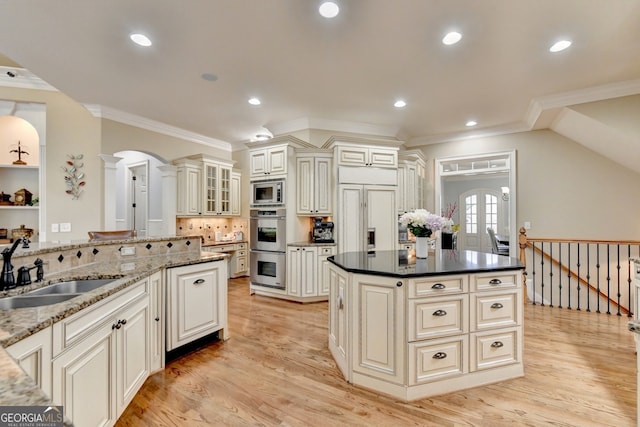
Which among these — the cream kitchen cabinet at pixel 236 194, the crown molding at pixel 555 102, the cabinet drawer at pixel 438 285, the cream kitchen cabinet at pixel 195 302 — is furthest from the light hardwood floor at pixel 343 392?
the cream kitchen cabinet at pixel 236 194

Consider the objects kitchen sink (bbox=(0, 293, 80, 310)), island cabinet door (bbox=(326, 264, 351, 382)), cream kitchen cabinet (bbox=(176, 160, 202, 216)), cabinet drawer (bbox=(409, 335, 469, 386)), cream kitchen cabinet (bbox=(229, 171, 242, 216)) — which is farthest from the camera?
cream kitchen cabinet (bbox=(229, 171, 242, 216))

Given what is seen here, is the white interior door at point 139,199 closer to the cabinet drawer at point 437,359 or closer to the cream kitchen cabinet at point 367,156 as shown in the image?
the cream kitchen cabinet at point 367,156

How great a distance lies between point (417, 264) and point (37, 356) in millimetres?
2301

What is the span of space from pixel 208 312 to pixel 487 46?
3716 millimetres

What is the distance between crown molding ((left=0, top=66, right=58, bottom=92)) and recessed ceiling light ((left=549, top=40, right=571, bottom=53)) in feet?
20.0

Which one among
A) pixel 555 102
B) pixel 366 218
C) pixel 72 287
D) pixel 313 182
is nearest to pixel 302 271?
pixel 366 218

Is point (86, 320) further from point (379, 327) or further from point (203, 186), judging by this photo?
point (203, 186)

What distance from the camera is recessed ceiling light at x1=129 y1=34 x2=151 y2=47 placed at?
2.62 metres

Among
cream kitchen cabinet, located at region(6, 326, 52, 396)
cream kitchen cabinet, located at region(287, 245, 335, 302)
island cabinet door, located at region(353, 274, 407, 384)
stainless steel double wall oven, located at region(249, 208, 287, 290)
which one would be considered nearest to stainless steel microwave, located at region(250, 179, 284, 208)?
stainless steel double wall oven, located at region(249, 208, 287, 290)

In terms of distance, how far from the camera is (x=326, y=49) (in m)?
2.81

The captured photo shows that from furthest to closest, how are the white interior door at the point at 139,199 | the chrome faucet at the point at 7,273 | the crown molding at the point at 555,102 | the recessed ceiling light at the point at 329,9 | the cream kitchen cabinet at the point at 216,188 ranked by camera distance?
the white interior door at the point at 139,199
the cream kitchen cabinet at the point at 216,188
the crown molding at the point at 555,102
the recessed ceiling light at the point at 329,9
the chrome faucet at the point at 7,273

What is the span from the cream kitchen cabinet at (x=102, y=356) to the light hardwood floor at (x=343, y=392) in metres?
0.28

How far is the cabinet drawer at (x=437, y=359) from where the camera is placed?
2.05m

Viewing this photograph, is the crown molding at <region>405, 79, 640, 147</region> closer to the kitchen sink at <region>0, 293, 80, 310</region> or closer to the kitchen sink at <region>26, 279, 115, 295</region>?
the kitchen sink at <region>26, 279, 115, 295</region>
